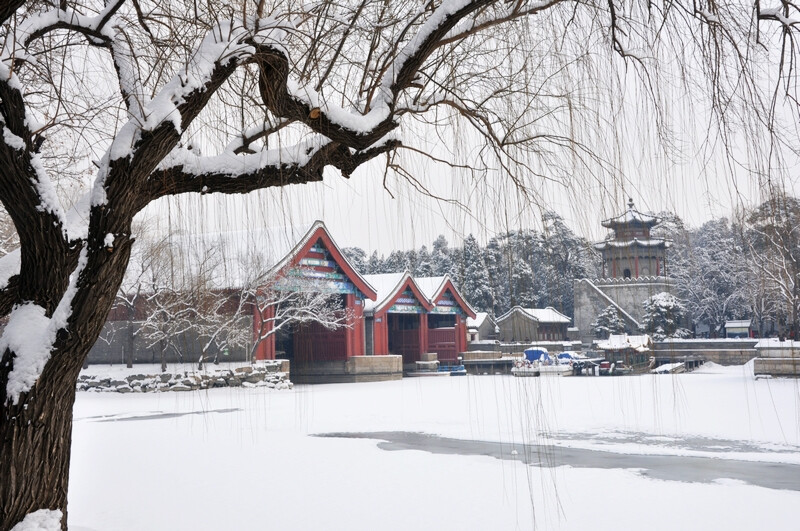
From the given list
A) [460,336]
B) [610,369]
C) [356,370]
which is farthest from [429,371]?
[610,369]

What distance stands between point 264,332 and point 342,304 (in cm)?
338

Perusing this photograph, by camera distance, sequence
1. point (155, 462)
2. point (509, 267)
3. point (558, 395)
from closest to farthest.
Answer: point (509, 267), point (155, 462), point (558, 395)

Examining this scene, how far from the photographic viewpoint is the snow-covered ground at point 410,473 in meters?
5.37

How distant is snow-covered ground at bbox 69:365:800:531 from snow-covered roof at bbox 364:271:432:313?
11216 millimetres

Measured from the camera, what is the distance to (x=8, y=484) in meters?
2.96

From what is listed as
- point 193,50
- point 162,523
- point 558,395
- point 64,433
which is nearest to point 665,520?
point 162,523

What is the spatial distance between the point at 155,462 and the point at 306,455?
1714 millimetres

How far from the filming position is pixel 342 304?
24297 mm

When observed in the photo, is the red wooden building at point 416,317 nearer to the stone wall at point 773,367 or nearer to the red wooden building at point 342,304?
the red wooden building at point 342,304

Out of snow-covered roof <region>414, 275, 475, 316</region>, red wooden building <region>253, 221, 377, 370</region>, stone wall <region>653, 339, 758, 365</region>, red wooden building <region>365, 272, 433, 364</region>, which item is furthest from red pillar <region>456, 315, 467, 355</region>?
stone wall <region>653, 339, 758, 365</region>

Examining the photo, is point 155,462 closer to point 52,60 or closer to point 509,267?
point 52,60

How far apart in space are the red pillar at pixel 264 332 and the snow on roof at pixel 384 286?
425 cm

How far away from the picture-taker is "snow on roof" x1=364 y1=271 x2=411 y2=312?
2523cm

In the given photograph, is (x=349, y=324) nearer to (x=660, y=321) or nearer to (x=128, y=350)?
(x=128, y=350)
